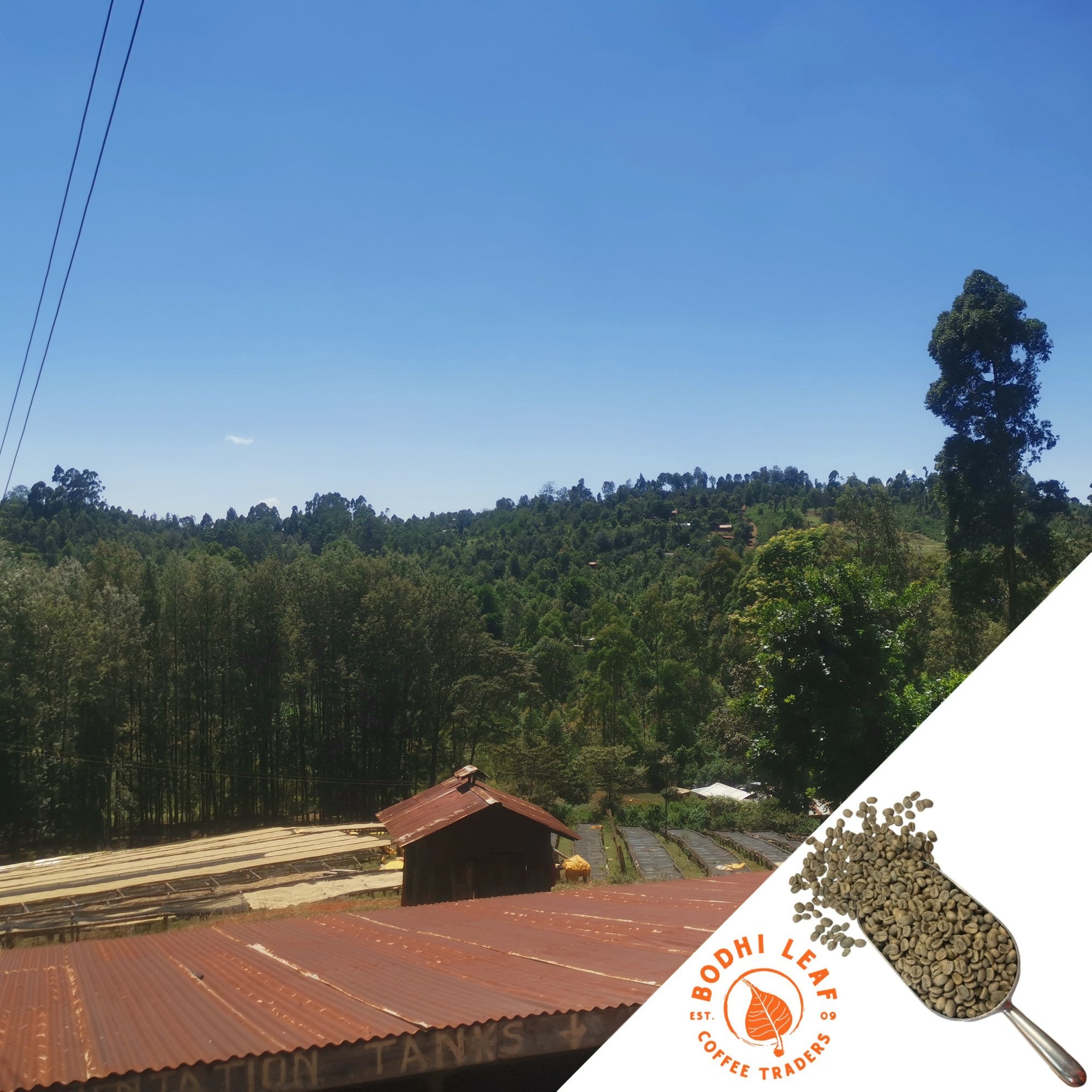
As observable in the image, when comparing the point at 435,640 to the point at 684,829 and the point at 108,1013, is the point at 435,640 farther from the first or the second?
the point at 108,1013

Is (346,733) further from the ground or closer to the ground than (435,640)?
closer to the ground

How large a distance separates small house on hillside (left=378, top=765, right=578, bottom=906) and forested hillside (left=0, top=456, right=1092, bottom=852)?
4.22 metres

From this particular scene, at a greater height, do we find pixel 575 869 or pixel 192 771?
pixel 575 869

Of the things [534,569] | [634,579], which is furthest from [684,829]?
[534,569]

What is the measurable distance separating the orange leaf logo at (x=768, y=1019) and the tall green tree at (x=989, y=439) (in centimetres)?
1511

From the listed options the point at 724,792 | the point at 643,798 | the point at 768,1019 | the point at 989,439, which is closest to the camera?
the point at 768,1019

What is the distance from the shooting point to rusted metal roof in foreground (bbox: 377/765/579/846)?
10.3 m

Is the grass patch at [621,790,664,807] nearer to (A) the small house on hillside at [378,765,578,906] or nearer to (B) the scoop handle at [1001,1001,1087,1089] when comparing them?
(A) the small house on hillside at [378,765,578,906]

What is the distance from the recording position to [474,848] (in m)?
10.6

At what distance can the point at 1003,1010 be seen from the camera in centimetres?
276

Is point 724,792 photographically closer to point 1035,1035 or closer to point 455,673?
point 455,673

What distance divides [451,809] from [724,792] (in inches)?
972

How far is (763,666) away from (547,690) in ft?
113

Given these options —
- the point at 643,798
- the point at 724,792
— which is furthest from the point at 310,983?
the point at 643,798
